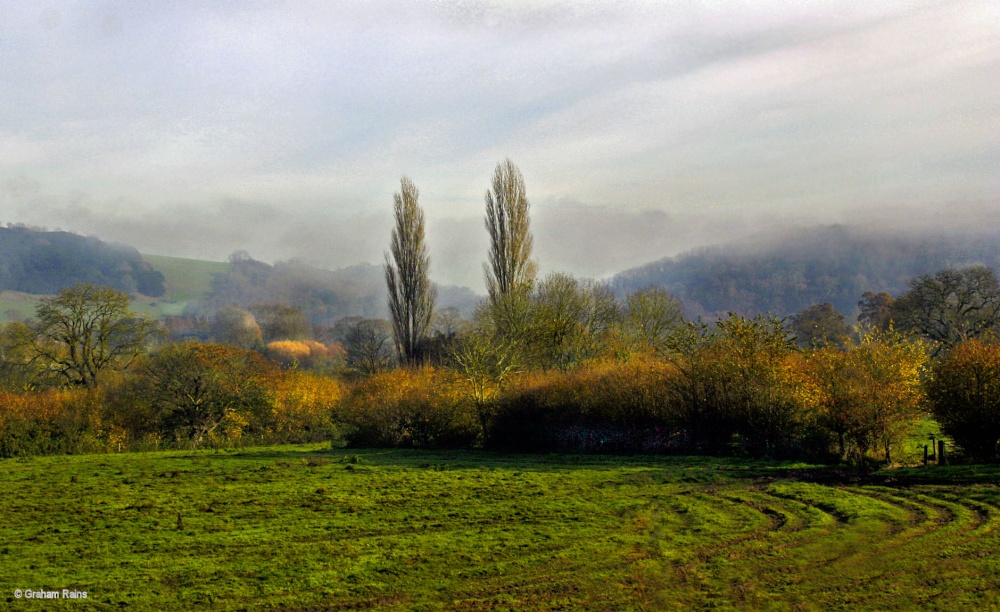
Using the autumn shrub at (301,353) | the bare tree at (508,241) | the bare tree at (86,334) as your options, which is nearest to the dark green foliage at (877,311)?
the bare tree at (508,241)

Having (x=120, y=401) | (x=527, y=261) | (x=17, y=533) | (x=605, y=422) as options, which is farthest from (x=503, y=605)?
(x=527, y=261)

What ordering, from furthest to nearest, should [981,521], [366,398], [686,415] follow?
[366,398] < [686,415] < [981,521]

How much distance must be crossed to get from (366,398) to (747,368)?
2038cm

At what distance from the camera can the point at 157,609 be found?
8930mm

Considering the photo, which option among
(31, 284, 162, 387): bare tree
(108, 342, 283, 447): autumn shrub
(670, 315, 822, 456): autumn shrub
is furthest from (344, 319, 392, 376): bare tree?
(670, 315, 822, 456): autumn shrub

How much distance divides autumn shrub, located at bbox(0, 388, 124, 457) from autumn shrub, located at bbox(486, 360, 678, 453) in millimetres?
18484

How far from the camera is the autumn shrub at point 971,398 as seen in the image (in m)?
19.5

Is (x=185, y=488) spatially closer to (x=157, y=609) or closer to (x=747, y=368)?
(x=157, y=609)

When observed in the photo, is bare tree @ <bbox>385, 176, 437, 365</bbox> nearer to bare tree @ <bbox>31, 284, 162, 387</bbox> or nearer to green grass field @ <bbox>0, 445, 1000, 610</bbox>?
bare tree @ <bbox>31, 284, 162, 387</bbox>

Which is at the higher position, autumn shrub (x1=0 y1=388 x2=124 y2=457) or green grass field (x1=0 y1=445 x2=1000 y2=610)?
autumn shrub (x1=0 y1=388 x2=124 y2=457)

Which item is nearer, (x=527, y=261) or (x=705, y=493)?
(x=705, y=493)

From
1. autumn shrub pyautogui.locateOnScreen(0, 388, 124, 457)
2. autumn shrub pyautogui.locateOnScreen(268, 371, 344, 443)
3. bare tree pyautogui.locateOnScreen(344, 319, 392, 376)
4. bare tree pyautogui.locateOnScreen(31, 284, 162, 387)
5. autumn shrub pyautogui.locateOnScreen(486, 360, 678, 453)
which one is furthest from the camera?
bare tree pyautogui.locateOnScreen(344, 319, 392, 376)

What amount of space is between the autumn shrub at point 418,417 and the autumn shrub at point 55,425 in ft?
37.8

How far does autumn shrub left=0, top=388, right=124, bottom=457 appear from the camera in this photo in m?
30.5
